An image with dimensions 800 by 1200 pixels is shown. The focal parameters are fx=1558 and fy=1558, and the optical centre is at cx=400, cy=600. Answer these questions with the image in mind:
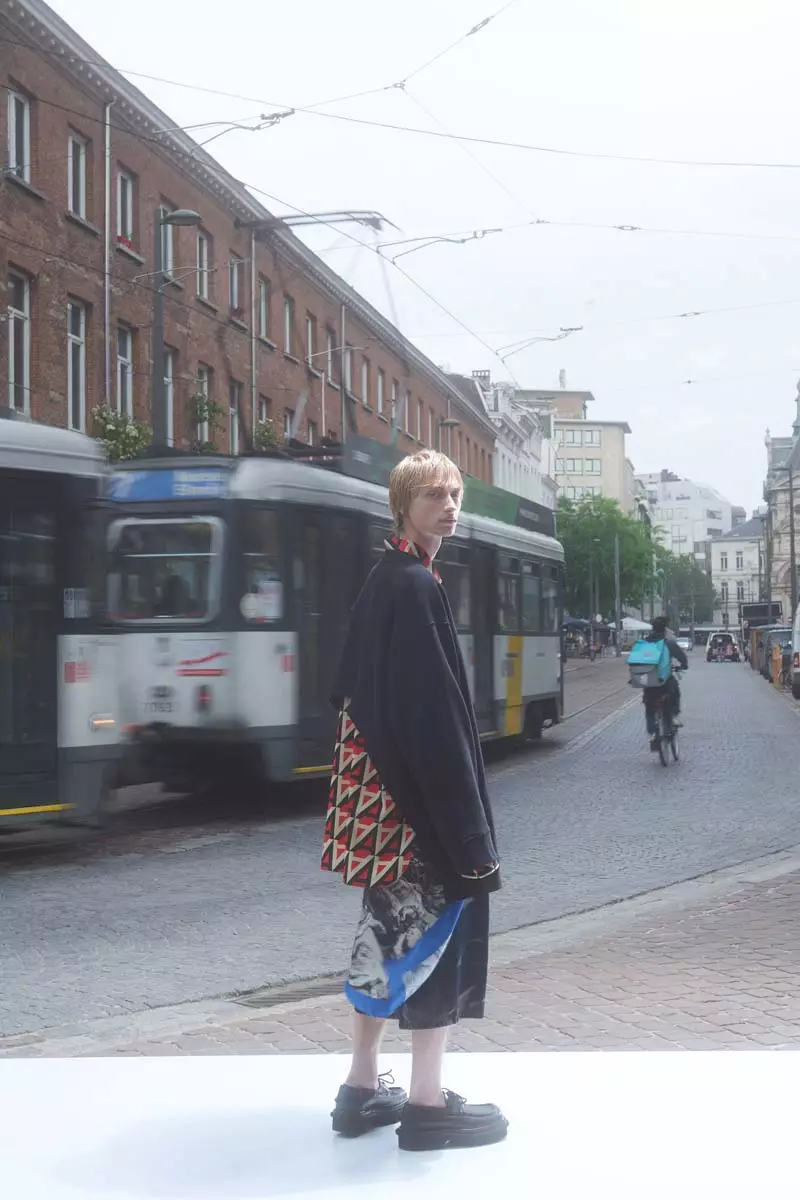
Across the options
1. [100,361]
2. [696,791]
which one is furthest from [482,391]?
[696,791]

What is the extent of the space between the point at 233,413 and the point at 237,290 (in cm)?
267

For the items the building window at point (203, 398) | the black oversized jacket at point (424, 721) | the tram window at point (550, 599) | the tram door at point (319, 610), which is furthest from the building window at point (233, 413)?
the black oversized jacket at point (424, 721)

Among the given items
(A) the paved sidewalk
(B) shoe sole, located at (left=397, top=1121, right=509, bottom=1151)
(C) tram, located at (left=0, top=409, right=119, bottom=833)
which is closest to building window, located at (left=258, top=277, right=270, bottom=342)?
(C) tram, located at (left=0, top=409, right=119, bottom=833)

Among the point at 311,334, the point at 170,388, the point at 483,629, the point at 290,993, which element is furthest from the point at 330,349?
the point at 290,993

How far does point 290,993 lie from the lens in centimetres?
651

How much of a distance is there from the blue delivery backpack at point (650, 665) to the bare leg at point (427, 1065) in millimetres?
14278

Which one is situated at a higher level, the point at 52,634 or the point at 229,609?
the point at 229,609

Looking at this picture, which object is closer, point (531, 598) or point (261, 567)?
point (261, 567)

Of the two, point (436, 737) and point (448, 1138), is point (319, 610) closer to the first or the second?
point (448, 1138)

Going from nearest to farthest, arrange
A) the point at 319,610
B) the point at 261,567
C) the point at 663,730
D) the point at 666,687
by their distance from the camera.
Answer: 1. the point at 261,567
2. the point at 319,610
3. the point at 663,730
4. the point at 666,687

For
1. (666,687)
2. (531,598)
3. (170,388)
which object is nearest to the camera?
(666,687)

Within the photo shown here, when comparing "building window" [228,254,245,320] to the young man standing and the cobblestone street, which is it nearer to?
the cobblestone street

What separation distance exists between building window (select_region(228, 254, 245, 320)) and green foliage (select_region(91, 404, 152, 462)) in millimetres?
7473

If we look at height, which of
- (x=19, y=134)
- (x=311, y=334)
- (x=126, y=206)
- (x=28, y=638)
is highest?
(x=19, y=134)
